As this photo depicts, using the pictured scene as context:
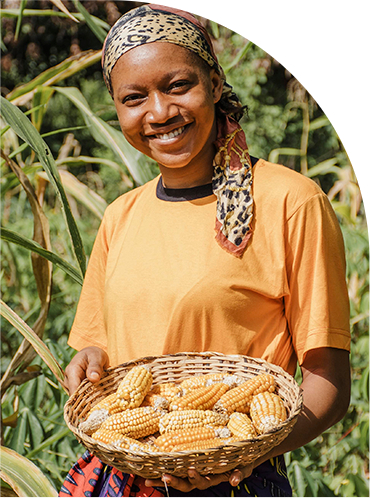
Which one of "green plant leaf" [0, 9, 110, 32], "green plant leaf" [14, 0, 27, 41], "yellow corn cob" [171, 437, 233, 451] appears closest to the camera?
"yellow corn cob" [171, 437, 233, 451]

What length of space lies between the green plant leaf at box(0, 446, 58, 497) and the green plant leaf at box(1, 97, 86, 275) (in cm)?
100

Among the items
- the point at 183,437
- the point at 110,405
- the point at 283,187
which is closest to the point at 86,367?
the point at 110,405

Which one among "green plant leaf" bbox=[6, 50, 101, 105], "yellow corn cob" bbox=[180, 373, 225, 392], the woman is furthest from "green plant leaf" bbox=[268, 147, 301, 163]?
"yellow corn cob" bbox=[180, 373, 225, 392]

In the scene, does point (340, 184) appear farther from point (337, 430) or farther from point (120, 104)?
point (120, 104)

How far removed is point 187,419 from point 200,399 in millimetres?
77

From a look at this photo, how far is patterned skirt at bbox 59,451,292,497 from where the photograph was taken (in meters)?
1.28

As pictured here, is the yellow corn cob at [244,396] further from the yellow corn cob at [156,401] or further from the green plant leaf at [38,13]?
the green plant leaf at [38,13]

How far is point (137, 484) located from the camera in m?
1.30

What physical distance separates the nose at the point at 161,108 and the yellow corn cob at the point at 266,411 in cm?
78

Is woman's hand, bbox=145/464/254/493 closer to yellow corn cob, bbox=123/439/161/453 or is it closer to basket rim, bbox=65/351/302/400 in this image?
yellow corn cob, bbox=123/439/161/453

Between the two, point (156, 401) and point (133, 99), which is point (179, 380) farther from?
point (133, 99)

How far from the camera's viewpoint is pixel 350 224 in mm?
2744

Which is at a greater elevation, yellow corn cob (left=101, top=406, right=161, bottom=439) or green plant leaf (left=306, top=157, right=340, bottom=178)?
green plant leaf (left=306, top=157, right=340, bottom=178)

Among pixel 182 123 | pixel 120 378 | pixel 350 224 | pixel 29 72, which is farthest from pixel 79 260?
pixel 350 224
